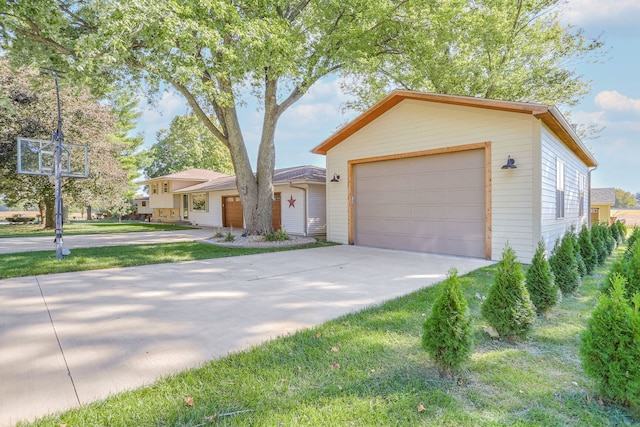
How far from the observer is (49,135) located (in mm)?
14539

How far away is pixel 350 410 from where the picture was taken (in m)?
2.00

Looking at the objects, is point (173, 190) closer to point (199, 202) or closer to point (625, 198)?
point (199, 202)

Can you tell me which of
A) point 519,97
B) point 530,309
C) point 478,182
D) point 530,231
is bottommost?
point 530,309

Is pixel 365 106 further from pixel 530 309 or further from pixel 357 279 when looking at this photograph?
pixel 530 309

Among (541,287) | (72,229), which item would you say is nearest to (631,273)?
(541,287)

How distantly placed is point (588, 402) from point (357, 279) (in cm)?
374

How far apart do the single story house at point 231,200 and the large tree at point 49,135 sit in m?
4.59

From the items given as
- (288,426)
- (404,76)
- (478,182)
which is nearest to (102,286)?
(288,426)

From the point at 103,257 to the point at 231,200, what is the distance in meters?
10.2

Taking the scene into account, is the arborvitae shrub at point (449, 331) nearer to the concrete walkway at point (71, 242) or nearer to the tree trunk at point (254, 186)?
the tree trunk at point (254, 186)

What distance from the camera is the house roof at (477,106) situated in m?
6.68

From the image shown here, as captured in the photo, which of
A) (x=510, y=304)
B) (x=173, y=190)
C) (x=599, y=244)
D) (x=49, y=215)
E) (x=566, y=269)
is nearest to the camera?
(x=510, y=304)

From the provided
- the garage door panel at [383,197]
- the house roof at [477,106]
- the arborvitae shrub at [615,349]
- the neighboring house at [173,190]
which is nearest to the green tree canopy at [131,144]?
the neighboring house at [173,190]

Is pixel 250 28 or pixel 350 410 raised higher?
pixel 250 28
